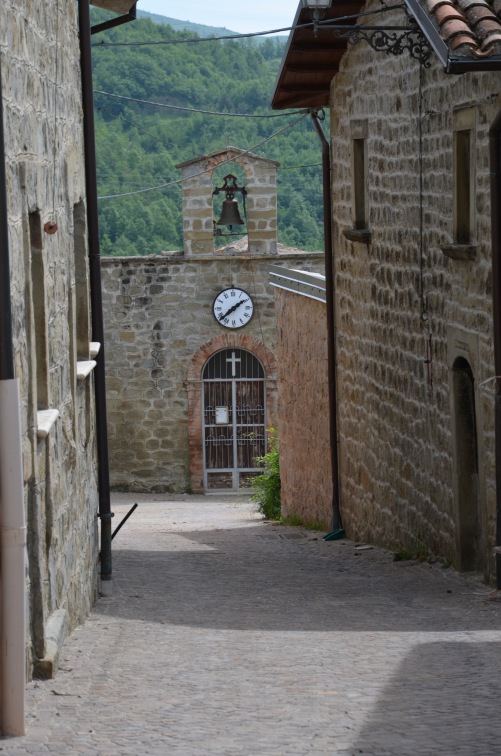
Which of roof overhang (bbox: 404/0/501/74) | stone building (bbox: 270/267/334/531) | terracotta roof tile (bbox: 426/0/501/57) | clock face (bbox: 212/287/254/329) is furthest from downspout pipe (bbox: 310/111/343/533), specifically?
clock face (bbox: 212/287/254/329)

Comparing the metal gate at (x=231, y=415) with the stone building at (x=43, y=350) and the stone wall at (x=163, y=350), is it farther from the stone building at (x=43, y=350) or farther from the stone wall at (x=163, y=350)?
the stone building at (x=43, y=350)

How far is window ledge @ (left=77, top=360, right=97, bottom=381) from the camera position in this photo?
26.2 feet

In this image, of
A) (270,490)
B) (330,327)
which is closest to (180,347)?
(270,490)

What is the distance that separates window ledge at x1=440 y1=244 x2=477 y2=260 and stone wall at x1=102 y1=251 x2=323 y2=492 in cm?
1539

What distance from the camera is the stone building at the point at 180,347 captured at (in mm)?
24922

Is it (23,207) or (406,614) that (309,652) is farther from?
(23,207)

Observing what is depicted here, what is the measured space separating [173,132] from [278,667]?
51434mm

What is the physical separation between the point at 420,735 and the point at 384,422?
7.42 m

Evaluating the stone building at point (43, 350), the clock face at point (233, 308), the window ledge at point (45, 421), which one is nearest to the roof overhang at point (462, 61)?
the stone building at point (43, 350)

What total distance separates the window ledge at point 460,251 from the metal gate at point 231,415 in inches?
626

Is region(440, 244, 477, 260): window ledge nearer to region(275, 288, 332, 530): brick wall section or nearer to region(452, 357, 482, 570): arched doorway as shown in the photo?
region(452, 357, 482, 570): arched doorway

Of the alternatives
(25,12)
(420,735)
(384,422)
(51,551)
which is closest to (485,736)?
(420,735)

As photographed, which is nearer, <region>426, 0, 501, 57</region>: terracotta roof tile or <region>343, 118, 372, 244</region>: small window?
<region>426, 0, 501, 57</region>: terracotta roof tile

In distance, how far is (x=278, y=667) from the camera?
6145 mm
